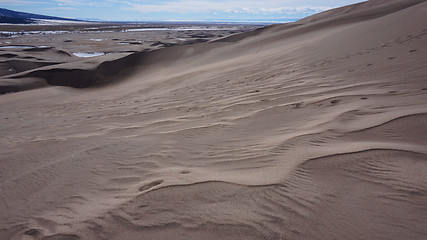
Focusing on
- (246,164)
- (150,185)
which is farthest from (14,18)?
(246,164)

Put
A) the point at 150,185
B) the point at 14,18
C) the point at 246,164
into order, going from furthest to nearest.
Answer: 1. the point at 14,18
2. the point at 246,164
3. the point at 150,185

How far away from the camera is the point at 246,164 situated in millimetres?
2115

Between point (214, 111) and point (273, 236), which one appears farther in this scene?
point (214, 111)

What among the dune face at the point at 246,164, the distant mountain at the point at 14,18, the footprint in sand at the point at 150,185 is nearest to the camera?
the dune face at the point at 246,164

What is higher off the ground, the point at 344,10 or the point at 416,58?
the point at 344,10

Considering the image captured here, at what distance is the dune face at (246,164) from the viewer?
4.80 feet

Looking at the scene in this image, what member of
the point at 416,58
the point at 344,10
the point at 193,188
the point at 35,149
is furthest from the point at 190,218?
the point at 344,10

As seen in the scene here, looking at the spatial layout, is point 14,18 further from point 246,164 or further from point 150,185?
point 246,164

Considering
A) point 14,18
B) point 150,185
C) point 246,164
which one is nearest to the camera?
point 150,185

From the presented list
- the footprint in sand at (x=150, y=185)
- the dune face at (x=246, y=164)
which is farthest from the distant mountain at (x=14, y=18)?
the footprint in sand at (x=150, y=185)

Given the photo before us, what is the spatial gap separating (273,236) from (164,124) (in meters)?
Result: 2.64

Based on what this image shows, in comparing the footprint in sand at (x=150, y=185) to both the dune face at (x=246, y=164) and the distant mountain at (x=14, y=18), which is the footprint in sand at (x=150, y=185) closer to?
the dune face at (x=246, y=164)

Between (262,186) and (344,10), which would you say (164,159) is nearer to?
(262,186)

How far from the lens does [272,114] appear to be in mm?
3268
